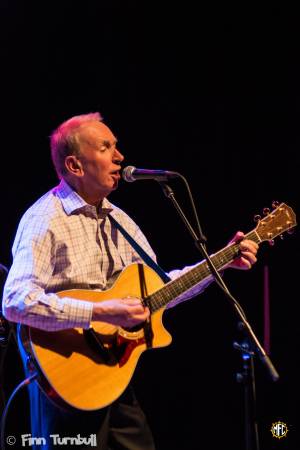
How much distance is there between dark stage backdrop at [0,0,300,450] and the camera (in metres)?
4.69

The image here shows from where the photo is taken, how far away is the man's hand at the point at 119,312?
2.65 meters

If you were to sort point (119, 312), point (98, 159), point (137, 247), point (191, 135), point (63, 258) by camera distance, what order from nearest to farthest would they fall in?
point (119, 312), point (63, 258), point (98, 159), point (137, 247), point (191, 135)

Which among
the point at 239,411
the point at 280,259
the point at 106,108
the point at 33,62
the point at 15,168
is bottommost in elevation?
the point at 239,411

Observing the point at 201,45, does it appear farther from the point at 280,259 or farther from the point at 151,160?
the point at 280,259

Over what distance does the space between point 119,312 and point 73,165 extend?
3.22 ft

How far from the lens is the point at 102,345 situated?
2.77 metres

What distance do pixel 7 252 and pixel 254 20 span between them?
308 cm

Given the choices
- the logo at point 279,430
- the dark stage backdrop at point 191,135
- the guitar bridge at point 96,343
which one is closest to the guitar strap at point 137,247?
the guitar bridge at point 96,343

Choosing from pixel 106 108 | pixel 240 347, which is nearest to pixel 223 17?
pixel 106 108

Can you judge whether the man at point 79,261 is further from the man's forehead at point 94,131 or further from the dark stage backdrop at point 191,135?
Result: the dark stage backdrop at point 191,135

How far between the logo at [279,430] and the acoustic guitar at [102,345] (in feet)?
7.95

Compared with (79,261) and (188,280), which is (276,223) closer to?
(188,280)

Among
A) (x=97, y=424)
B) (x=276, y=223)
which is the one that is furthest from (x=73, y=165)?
(x=97, y=424)

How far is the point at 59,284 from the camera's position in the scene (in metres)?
2.83
